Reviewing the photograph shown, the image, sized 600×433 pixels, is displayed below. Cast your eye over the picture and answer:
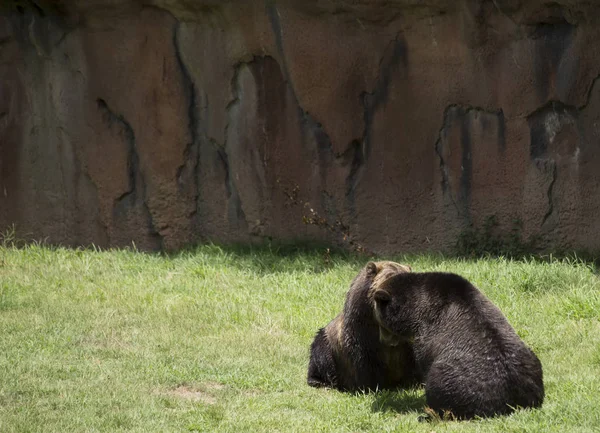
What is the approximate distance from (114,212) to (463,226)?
171 inches

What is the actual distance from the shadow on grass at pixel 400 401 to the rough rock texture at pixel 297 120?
414 centimetres

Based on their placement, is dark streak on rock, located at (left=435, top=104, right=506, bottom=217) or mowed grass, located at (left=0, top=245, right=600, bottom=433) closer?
mowed grass, located at (left=0, top=245, right=600, bottom=433)

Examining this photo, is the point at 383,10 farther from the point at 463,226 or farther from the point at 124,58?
the point at 124,58

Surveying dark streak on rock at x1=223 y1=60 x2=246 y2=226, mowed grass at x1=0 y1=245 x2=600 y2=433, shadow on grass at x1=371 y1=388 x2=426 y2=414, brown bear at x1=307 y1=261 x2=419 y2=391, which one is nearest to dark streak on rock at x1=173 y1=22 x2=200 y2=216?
dark streak on rock at x1=223 y1=60 x2=246 y2=226

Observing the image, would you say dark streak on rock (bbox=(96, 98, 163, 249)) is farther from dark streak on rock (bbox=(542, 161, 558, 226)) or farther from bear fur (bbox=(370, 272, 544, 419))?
bear fur (bbox=(370, 272, 544, 419))

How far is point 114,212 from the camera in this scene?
12805mm

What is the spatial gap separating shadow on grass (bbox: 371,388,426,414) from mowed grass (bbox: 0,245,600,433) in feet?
0.04

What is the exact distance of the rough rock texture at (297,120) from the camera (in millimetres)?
10633

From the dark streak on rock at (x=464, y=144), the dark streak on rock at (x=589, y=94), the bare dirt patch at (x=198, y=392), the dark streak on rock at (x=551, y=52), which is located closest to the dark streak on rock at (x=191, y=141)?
the dark streak on rock at (x=464, y=144)

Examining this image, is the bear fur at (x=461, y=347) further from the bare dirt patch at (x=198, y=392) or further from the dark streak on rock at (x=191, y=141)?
the dark streak on rock at (x=191, y=141)

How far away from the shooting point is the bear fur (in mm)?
5918

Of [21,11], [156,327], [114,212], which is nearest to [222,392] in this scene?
[156,327]

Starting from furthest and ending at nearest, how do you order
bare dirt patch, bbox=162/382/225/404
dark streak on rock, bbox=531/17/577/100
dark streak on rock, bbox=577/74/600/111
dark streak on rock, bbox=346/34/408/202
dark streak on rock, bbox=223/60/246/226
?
dark streak on rock, bbox=223/60/246/226
dark streak on rock, bbox=346/34/408/202
dark streak on rock, bbox=531/17/577/100
dark streak on rock, bbox=577/74/600/111
bare dirt patch, bbox=162/382/225/404

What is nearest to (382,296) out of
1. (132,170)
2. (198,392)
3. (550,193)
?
(198,392)
